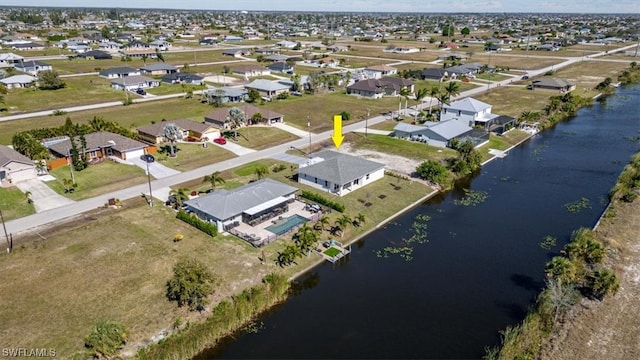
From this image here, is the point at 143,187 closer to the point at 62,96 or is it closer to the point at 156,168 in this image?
the point at 156,168

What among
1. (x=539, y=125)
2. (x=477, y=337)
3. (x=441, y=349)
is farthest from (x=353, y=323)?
(x=539, y=125)

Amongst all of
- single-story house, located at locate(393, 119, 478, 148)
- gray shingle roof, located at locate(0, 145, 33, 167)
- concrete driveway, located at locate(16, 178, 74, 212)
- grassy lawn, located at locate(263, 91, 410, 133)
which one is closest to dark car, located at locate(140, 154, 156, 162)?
concrete driveway, located at locate(16, 178, 74, 212)

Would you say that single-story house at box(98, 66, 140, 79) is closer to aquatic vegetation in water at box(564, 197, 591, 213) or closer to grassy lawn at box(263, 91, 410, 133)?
grassy lawn at box(263, 91, 410, 133)

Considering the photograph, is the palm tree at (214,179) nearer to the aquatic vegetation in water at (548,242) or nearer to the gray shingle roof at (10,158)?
the gray shingle roof at (10,158)

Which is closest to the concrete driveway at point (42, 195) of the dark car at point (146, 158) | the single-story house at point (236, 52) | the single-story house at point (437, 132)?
the dark car at point (146, 158)

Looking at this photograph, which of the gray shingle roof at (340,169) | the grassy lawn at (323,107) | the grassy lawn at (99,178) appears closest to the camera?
the grassy lawn at (99,178)

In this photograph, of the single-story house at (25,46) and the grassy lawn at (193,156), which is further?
the single-story house at (25,46)

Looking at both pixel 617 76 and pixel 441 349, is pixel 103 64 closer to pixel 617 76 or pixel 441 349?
pixel 441 349

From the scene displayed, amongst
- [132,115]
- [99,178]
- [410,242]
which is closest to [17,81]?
[132,115]
